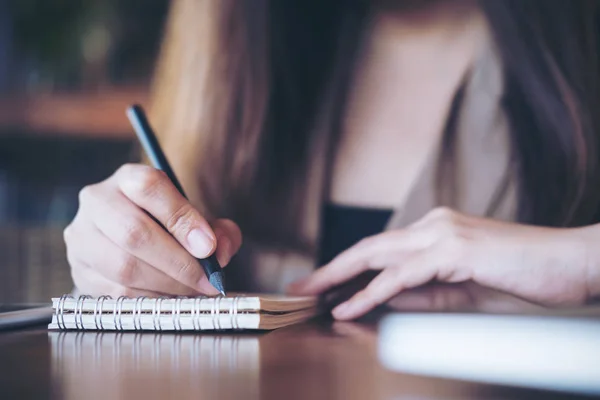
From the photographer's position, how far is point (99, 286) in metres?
0.60

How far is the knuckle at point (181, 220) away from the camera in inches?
21.3

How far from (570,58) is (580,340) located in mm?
521

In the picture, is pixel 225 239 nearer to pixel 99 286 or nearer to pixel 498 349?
pixel 99 286

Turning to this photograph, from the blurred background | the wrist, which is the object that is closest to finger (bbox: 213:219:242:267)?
the wrist

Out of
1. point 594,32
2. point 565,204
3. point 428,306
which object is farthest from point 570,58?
point 428,306

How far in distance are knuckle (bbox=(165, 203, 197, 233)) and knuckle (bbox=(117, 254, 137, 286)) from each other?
6 centimetres

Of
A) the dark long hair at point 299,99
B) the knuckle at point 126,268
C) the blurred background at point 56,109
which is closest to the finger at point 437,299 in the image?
the dark long hair at point 299,99

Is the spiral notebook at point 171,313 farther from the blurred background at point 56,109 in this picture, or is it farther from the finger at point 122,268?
the blurred background at point 56,109

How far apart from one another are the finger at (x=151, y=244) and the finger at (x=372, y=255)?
148 mm

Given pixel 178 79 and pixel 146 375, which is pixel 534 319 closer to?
pixel 146 375

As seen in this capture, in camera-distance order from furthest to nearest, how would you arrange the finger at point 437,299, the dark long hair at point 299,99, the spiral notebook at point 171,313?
1. the dark long hair at point 299,99
2. the finger at point 437,299
3. the spiral notebook at point 171,313

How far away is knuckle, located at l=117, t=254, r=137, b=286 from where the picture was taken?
566mm

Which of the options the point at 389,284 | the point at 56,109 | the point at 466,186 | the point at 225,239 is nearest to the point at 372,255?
the point at 389,284

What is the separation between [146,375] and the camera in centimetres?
34
